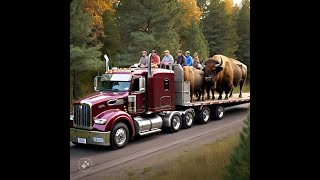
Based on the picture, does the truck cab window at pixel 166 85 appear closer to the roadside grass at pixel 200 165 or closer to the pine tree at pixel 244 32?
the roadside grass at pixel 200 165

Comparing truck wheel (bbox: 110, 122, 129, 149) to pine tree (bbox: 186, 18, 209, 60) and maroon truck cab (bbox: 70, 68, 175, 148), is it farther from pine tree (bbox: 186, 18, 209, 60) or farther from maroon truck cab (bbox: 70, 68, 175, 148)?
pine tree (bbox: 186, 18, 209, 60)

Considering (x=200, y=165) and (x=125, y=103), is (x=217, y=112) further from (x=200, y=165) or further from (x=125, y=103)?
(x=125, y=103)

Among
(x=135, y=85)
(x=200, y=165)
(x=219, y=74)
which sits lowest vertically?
(x=200, y=165)

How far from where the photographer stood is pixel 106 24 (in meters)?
2.80

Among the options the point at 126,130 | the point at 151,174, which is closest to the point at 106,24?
the point at 151,174

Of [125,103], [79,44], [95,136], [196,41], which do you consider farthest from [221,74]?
[125,103]

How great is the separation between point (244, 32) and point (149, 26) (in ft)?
3.36

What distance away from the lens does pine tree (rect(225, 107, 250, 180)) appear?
1.89 metres

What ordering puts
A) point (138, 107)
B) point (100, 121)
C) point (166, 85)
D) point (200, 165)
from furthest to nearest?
1. point (166, 85)
2. point (138, 107)
3. point (100, 121)
4. point (200, 165)

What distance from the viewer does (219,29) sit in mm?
2658

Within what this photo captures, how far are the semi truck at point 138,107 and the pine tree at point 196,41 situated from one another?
1.35 m

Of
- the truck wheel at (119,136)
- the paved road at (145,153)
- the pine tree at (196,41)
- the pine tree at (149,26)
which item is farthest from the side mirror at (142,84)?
the pine tree at (196,41)
